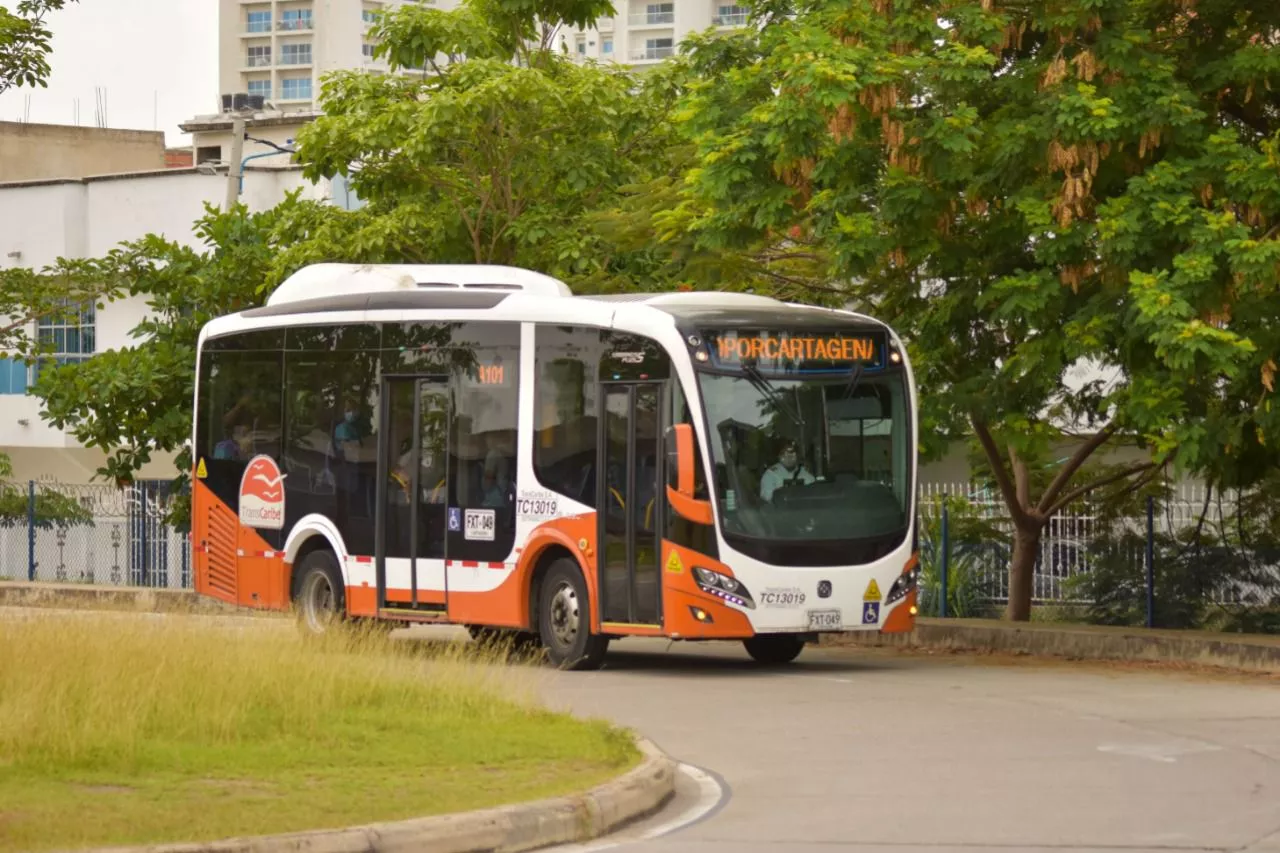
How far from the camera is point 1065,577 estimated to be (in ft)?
80.1

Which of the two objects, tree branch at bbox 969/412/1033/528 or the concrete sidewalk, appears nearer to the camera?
the concrete sidewalk

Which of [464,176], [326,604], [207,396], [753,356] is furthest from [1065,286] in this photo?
[464,176]

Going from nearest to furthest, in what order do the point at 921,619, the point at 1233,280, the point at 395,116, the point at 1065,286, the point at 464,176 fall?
the point at 1233,280
the point at 1065,286
the point at 921,619
the point at 395,116
the point at 464,176

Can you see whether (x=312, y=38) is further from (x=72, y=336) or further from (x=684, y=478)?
(x=684, y=478)

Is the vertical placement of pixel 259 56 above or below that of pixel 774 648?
above

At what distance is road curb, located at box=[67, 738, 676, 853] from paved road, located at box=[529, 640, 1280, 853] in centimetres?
36

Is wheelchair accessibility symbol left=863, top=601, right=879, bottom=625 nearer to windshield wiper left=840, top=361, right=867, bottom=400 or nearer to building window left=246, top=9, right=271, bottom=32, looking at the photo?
windshield wiper left=840, top=361, right=867, bottom=400

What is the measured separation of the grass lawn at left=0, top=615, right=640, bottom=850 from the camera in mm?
9477

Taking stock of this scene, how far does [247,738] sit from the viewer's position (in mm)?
12008

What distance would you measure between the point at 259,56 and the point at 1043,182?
124 metres

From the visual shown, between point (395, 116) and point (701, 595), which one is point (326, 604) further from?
point (395, 116)

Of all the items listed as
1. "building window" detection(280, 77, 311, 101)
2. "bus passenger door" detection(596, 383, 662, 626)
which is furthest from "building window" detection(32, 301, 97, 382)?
"building window" detection(280, 77, 311, 101)

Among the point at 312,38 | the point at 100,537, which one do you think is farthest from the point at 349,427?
the point at 312,38

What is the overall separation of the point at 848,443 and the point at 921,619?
4.92 m
